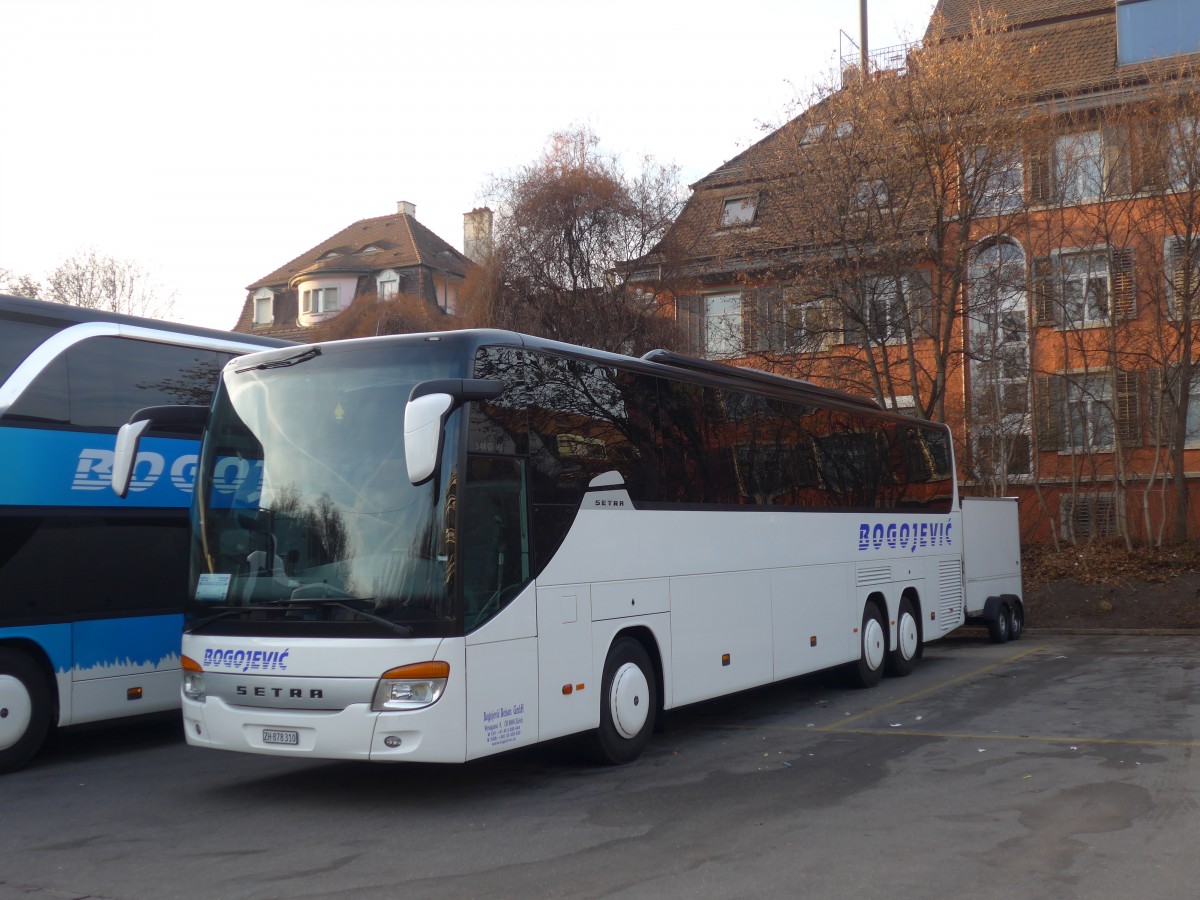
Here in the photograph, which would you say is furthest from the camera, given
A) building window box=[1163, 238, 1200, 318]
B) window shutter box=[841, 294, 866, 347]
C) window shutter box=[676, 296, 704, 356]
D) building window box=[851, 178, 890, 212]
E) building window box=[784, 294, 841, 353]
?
window shutter box=[676, 296, 704, 356]

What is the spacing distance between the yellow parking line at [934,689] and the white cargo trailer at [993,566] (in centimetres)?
104

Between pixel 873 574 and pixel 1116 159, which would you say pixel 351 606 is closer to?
pixel 873 574

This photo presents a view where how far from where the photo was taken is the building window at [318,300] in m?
62.3

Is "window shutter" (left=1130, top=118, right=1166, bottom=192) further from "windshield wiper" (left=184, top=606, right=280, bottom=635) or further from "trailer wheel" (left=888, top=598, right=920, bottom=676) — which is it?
"windshield wiper" (left=184, top=606, right=280, bottom=635)

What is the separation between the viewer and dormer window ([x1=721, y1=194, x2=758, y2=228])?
86.2ft

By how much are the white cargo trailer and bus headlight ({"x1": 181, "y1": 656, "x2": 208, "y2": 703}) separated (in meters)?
13.6

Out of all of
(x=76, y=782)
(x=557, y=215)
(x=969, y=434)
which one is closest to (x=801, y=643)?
(x=76, y=782)

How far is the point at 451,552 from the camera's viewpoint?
812 centimetres

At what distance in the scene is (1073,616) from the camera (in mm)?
23938

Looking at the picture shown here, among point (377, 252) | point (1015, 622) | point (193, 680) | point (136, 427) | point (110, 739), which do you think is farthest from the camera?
point (377, 252)

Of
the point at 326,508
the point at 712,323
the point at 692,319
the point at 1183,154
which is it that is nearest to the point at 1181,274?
the point at 1183,154

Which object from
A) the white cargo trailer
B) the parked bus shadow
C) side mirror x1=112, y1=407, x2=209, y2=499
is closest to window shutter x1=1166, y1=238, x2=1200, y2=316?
the white cargo trailer

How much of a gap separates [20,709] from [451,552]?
15.2ft

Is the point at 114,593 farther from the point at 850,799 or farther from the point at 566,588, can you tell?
the point at 850,799
